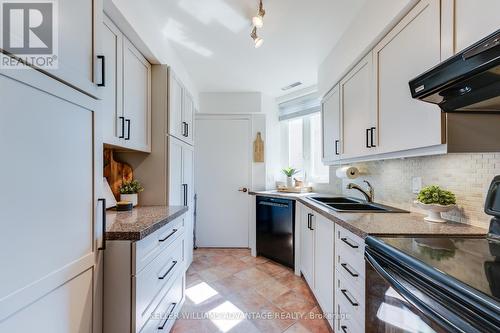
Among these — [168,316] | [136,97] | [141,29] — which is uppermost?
[141,29]

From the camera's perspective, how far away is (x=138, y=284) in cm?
111

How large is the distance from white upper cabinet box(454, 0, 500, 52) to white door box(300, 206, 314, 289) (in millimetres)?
1592

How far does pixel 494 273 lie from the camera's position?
646 millimetres

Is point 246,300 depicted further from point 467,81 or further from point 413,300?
point 467,81

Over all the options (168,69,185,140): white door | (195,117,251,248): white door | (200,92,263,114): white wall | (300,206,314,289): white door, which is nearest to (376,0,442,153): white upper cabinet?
(300,206,314,289): white door

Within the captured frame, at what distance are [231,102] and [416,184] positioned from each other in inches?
107

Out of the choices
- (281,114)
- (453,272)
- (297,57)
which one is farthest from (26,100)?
(281,114)

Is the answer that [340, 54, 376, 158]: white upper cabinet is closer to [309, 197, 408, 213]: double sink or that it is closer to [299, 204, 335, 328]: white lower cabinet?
[309, 197, 408, 213]: double sink

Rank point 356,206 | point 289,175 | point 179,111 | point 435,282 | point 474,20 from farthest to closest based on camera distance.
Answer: point 289,175 < point 179,111 < point 356,206 < point 474,20 < point 435,282

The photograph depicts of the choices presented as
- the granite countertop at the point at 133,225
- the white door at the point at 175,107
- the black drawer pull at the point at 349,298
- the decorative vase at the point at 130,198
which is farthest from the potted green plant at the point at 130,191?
the black drawer pull at the point at 349,298

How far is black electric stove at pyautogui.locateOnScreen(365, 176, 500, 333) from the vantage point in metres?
0.55

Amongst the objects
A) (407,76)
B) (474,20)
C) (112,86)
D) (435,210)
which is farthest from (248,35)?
(435,210)

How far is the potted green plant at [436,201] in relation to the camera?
124cm

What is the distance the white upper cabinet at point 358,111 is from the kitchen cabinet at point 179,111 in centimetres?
158
